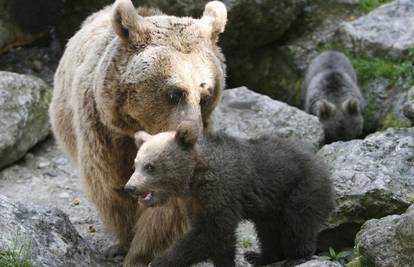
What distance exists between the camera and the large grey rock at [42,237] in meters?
4.84

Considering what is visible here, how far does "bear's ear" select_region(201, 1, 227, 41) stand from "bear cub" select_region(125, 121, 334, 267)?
87 cm

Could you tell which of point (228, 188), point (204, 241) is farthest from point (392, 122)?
point (204, 241)

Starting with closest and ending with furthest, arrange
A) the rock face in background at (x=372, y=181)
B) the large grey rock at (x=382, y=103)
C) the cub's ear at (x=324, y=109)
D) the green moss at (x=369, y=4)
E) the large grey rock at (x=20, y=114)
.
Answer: the rock face in background at (x=372, y=181) < the large grey rock at (x=20, y=114) < the large grey rock at (x=382, y=103) < the cub's ear at (x=324, y=109) < the green moss at (x=369, y=4)

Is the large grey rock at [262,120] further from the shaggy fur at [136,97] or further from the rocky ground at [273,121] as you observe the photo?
the shaggy fur at [136,97]

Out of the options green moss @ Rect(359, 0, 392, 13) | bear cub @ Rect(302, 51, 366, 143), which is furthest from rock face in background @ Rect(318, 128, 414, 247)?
green moss @ Rect(359, 0, 392, 13)

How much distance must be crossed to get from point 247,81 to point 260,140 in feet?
17.7

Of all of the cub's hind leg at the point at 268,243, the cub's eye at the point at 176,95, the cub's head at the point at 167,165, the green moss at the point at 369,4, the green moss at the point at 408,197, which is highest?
the cub's eye at the point at 176,95

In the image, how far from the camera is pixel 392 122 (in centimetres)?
908

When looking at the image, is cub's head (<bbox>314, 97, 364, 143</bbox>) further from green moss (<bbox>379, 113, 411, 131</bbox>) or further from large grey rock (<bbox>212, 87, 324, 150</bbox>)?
large grey rock (<bbox>212, 87, 324, 150</bbox>)

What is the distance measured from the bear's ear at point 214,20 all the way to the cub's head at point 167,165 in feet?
3.94

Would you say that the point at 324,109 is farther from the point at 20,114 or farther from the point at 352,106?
the point at 20,114

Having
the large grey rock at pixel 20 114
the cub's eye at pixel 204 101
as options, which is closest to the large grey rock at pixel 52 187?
the large grey rock at pixel 20 114

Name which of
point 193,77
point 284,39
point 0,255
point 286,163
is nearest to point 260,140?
point 286,163

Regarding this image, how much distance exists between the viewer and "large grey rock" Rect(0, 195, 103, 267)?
15.9 ft
